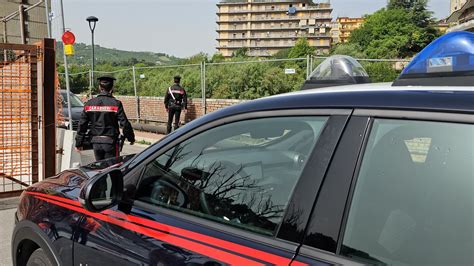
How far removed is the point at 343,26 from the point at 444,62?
574 ft

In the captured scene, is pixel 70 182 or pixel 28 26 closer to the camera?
pixel 70 182

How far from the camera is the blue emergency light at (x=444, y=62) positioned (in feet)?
5.03

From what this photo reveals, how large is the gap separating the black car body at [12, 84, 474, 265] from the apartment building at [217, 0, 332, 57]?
13082 centimetres

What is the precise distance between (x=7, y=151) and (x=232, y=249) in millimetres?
5682

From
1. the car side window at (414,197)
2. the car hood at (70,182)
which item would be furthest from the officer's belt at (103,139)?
the car side window at (414,197)

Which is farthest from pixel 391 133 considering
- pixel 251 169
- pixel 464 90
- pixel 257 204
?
pixel 251 169

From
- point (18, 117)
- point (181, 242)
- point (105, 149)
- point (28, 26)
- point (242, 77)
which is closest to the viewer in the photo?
point (181, 242)

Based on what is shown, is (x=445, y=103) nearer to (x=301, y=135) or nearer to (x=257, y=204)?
(x=301, y=135)

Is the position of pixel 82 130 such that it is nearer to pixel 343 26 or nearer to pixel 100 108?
pixel 100 108

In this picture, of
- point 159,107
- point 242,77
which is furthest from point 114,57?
point 242,77

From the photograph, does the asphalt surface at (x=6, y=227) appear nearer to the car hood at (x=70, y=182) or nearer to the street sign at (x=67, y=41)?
the car hood at (x=70, y=182)

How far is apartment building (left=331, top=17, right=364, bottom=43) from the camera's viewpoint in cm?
15636

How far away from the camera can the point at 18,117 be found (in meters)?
6.10

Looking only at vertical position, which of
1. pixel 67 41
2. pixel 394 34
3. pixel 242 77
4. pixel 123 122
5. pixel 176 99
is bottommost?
pixel 123 122
